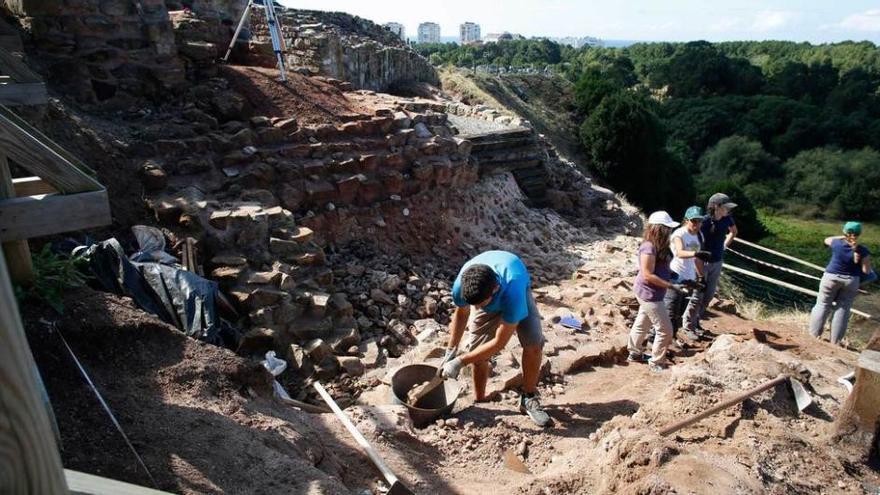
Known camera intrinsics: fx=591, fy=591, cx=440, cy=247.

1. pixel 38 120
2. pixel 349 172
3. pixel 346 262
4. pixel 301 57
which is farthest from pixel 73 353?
pixel 301 57

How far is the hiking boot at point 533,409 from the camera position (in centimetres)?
434

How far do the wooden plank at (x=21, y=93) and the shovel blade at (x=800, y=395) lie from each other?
5.15m

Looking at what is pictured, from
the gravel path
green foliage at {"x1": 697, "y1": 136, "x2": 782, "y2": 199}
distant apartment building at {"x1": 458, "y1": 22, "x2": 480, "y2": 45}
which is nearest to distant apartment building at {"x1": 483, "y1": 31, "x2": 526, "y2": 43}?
distant apartment building at {"x1": 458, "y1": 22, "x2": 480, "y2": 45}

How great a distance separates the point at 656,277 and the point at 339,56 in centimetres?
950

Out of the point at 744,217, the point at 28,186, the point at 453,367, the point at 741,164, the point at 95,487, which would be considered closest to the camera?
the point at 95,487

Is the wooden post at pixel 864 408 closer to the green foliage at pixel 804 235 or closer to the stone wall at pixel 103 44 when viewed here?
the stone wall at pixel 103 44

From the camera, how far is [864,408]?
3.55 m

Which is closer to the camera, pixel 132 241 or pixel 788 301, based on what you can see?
pixel 132 241

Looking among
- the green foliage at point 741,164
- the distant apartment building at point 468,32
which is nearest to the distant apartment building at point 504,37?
the distant apartment building at point 468,32

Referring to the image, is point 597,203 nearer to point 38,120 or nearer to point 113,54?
point 113,54

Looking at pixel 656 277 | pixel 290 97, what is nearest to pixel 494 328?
pixel 656 277

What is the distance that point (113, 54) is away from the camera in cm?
676

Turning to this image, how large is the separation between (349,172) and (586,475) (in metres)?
5.03

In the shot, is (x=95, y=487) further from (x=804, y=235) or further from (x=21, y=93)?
(x=804, y=235)
